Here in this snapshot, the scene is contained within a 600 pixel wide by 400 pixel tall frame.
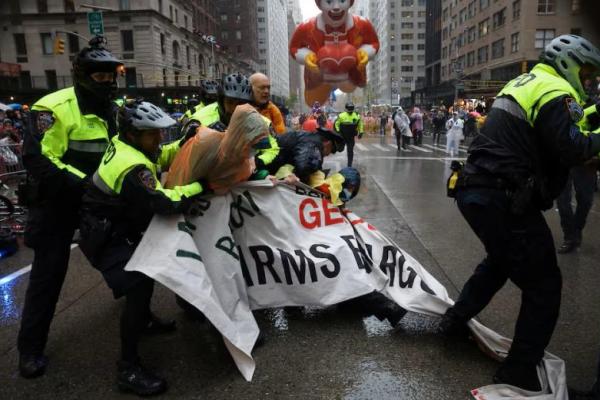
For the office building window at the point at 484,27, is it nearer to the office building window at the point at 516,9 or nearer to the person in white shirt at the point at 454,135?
the office building window at the point at 516,9

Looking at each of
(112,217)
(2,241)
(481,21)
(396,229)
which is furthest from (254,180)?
(481,21)

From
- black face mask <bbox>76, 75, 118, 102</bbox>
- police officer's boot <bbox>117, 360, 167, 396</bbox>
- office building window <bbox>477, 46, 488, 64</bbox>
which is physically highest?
office building window <bbox>477, 46, 488, 64</bbox>

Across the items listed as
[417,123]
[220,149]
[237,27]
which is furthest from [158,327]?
[237,27]

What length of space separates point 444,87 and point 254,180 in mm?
63216

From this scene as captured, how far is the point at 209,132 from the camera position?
9.81ft

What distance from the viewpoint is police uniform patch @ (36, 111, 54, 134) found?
119 inches

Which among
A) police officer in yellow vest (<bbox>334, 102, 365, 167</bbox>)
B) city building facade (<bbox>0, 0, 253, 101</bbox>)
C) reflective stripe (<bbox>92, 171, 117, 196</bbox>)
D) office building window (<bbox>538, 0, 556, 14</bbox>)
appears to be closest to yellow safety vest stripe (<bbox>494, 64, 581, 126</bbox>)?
reflective stripe (<bbox>92, 171, 117, 196</bbox>)

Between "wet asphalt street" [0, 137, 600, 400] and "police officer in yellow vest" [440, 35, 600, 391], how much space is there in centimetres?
43

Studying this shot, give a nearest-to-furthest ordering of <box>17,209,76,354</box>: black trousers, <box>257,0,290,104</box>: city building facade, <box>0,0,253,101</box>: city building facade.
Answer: <box>17,209,76,354</box>: black trousers
<box>0,0,253,101</box>: city building facade
<box>257,0,290,104</box>: city building facade

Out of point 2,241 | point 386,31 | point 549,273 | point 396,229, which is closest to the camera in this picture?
point 549,273

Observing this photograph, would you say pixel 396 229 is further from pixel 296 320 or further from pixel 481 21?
pixel 481 21

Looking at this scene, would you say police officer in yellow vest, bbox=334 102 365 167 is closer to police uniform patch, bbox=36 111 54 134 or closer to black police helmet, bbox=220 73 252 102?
black police helmet, bbox=220 73 252 102

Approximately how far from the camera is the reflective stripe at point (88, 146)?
10.5 feet

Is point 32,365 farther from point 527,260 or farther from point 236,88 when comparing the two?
point 527,260
